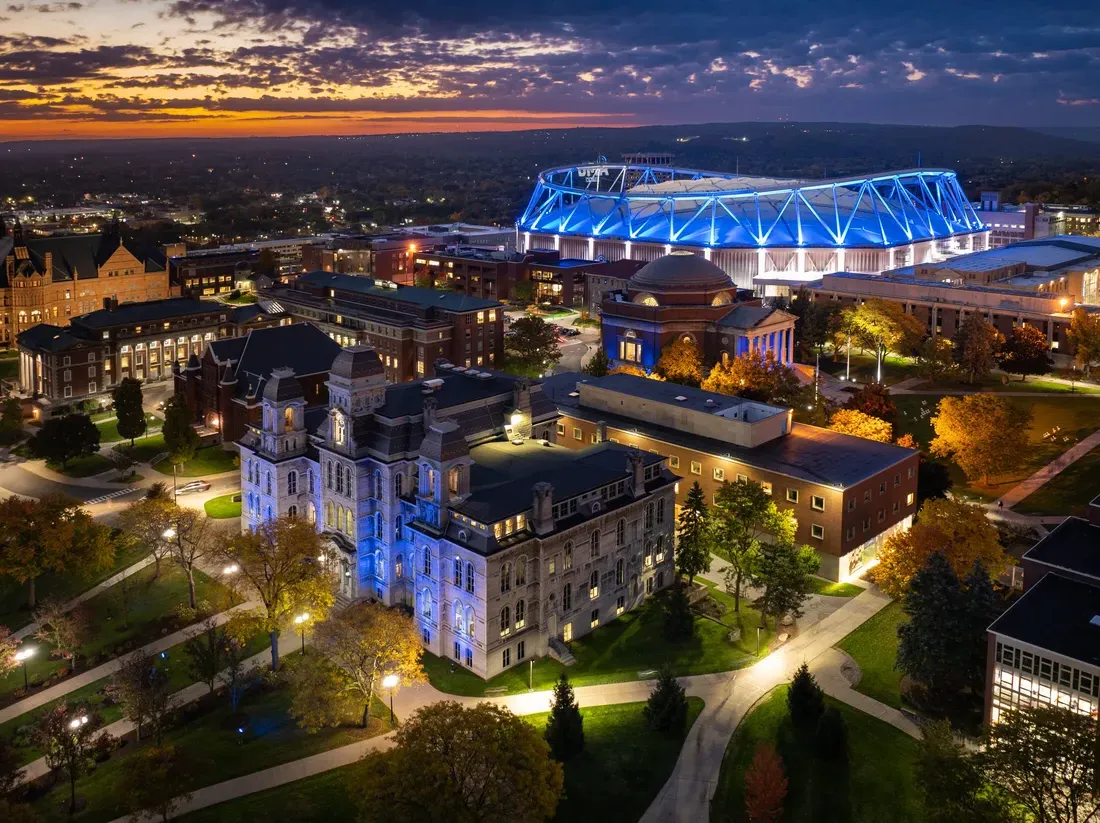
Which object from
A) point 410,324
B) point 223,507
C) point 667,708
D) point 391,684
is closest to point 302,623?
point 391,684

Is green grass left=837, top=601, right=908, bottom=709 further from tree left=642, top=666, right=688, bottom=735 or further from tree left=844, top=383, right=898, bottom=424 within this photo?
tree left=844, top=383, right=898, bottom=424

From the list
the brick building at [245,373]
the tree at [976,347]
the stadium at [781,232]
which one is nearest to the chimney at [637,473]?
the brick building at [245,373]

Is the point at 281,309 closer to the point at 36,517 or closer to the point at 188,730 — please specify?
the point at 36,517

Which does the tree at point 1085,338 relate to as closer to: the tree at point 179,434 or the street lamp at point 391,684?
the street lamp at point 391,684

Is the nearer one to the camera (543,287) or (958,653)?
(958,653)

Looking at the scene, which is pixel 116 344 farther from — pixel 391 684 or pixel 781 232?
pixel 781 232

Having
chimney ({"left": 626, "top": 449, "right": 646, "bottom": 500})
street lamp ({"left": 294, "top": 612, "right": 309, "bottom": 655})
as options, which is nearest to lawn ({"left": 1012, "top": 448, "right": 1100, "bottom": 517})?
chimney ({"left": 626, "top": 449, "right": 646, "bottom": 500})

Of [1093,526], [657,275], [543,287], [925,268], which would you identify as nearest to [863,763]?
[1093,526]
